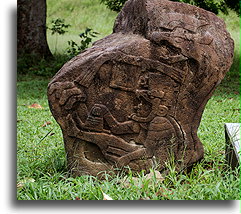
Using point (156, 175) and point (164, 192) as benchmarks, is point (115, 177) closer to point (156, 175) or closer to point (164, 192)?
point (156, 175)

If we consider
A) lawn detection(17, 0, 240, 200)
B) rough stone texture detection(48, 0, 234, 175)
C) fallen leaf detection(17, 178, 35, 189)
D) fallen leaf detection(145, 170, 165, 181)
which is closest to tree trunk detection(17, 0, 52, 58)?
lawn detection(17, 0, 240, 200)

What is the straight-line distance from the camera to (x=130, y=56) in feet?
10.7

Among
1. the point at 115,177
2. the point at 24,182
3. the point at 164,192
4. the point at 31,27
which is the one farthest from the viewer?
the point at 31,27

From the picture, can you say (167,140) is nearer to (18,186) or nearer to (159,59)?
(159,59)

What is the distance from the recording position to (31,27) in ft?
30.5

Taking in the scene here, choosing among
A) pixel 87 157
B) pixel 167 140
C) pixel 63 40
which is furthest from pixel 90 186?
pixel 63 40

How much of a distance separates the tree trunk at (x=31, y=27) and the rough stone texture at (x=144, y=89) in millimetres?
6154

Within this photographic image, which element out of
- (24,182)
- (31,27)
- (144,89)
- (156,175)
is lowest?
(31,27)

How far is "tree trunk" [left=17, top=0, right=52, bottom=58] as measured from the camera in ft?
29.9

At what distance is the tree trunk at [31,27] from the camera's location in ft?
29.9

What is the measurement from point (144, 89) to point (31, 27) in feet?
21.4

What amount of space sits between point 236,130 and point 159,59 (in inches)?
44.9

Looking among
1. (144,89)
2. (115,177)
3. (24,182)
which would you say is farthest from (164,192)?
(24,182)

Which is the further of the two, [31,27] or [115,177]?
[31,27]
